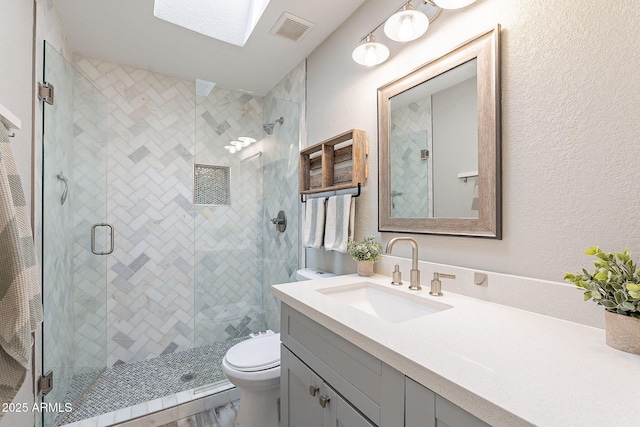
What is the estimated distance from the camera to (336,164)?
1.90 metres

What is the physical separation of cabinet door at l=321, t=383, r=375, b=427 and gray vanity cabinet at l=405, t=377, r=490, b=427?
0.18 meters

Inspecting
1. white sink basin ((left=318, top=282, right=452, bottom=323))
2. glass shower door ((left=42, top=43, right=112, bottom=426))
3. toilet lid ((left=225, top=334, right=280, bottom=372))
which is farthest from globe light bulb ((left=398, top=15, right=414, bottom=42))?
glass shower door ((left=42, top=43, right=112, bottom=426))

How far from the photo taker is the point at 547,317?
0.91 meters

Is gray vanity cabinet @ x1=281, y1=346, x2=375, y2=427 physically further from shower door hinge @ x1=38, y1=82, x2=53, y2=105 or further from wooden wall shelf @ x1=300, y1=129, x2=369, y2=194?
shower door hinge @ x1=38, y1=82, x2=53, y2=105

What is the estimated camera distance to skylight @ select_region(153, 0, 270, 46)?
6.04 ft

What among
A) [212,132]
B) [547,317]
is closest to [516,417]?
[547,317]

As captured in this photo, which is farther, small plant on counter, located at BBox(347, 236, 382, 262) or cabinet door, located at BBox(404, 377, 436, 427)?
small plant on counter, located at BBox(347, 236, 382, 262)

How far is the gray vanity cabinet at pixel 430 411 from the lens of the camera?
56 centimetres

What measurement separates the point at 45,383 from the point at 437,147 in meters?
2.35

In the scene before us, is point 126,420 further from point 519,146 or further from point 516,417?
point 519,146

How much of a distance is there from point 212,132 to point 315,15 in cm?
108

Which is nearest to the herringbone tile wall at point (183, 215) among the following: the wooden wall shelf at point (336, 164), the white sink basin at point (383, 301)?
the wooden wall shelf at point (336, 164)

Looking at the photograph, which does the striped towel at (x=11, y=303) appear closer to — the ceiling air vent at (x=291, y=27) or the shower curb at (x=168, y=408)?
the shower curb at (x=168, y=408)

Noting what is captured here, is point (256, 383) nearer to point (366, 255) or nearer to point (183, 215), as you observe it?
point (366, 255)
